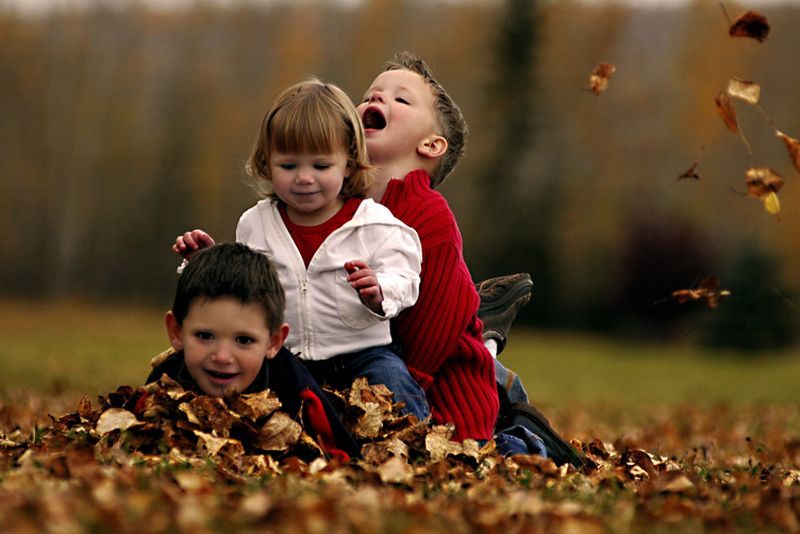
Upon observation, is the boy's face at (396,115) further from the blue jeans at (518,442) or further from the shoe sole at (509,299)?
the blue jeans at (518,442)

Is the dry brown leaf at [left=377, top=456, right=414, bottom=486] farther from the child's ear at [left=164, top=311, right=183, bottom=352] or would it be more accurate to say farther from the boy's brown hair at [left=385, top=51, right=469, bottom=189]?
the boy's brown hair at [left=385, top=51, right=469, bottom=189]

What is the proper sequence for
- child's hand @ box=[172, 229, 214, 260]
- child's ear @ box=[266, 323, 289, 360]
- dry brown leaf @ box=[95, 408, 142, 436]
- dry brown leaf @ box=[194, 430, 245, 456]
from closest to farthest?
dry brown leaf @ box=[194, 430, 245, 456] → dry brown leaf @ box=[95, 408, 142, 436] → child's ear @ box=[266, 323, 289, 360] → child's hand @ box=[172, 229, 214, 260]

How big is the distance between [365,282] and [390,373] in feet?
1.61

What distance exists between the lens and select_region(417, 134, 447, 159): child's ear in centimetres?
545

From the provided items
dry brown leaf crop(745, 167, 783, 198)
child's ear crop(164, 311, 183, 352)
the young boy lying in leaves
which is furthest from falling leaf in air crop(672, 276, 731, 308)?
child's ear crop(164, 311, 183, 352)

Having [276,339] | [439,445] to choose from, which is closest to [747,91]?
[439,445]

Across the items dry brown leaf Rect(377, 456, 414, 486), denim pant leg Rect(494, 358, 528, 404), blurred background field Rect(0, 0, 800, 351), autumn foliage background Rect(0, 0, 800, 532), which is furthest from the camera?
blurred background field Rect(0, 0, 800, 351)

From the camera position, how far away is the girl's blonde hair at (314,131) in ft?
15.2

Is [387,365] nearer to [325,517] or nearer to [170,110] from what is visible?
[325,517]

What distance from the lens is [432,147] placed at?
5492 millimetres

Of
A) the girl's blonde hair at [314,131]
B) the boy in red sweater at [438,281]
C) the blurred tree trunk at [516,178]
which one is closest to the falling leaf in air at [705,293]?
the boy in red sweater at [438,281]

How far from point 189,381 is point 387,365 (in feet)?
2.72

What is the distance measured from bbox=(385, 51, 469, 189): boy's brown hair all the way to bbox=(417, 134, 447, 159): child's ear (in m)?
0.07

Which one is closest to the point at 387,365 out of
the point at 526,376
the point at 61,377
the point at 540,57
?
the point at 61,377
